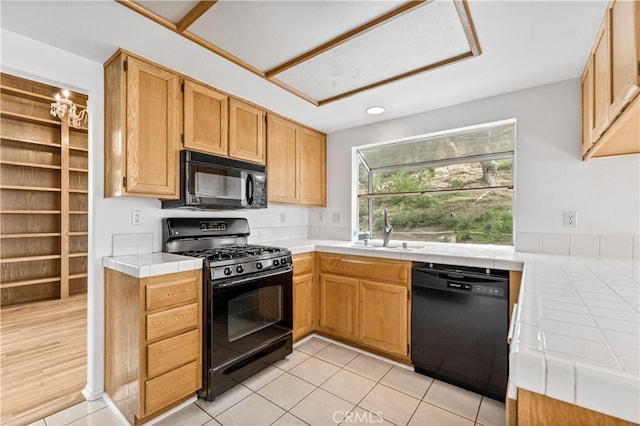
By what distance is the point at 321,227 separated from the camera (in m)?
3.58

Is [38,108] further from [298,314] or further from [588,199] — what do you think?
[588,199]

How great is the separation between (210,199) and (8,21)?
55.1 inches

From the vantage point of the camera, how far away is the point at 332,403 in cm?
188

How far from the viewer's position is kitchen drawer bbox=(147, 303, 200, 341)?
65.1 inches

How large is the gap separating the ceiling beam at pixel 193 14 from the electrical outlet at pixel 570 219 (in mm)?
2634

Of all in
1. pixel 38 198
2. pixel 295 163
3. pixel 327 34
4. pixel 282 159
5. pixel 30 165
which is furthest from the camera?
pixel 38 198

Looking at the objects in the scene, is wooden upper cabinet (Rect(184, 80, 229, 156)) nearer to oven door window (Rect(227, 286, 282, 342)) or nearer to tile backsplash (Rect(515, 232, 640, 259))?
oven door window (Rect(227, 286, 282, 342))

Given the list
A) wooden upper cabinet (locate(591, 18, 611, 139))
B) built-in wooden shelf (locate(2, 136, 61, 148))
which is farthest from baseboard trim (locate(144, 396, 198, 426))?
built-in wooden shelf (locate(2, 136, 61, 148))

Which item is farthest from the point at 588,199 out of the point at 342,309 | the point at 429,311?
the point at 342,309

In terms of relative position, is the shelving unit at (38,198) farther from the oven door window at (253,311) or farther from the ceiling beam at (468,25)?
the ceiling beam at (468,25)

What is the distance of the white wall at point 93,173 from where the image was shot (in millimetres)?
1675

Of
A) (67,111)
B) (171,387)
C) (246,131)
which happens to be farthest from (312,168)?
(67,111)

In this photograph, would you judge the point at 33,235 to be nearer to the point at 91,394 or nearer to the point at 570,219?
the point at 91,394

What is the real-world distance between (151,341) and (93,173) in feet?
3.83
